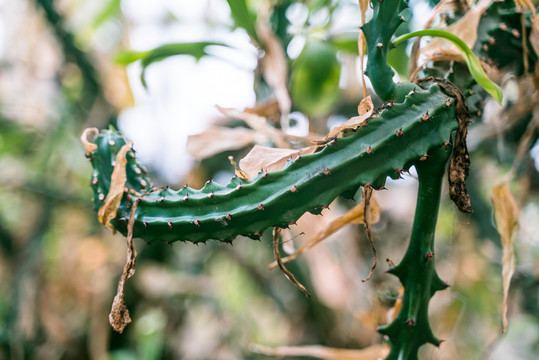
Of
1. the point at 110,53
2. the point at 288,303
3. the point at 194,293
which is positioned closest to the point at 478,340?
the point at 288,303

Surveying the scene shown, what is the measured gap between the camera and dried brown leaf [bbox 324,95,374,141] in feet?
1.25

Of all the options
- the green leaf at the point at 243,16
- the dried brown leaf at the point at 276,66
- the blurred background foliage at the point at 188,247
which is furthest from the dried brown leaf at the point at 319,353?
the green leaf at the point at 243,16

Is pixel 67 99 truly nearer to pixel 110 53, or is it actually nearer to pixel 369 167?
pixel 110 53

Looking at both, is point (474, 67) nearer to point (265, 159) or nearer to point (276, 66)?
point (265, 159)

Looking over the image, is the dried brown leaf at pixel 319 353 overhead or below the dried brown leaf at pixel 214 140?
below

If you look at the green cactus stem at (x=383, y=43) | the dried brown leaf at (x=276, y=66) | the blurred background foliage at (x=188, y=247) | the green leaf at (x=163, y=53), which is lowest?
the blurred background foliage at (x=188, y=247)

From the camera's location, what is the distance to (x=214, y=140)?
604 mm

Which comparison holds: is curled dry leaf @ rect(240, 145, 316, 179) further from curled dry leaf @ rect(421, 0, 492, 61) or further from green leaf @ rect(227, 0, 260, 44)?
green leaf @ rect(227, 0, 260, 44)

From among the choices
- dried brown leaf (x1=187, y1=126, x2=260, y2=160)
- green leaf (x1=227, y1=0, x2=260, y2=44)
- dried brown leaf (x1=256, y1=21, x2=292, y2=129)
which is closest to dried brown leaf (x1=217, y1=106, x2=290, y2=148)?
dried brown leaf (x1=187, y1=126, x2=260, y2=160)

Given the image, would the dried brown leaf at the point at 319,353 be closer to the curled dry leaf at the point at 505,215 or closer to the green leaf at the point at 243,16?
the curled dry leaf at the point at 505,215

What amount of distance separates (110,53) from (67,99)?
1.07ft

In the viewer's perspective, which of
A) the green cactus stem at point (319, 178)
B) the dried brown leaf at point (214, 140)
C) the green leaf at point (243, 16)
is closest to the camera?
the green cactus stem at point (319, 178)

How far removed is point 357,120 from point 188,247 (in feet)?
4.83

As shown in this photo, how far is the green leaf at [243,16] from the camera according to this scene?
2.30 feet
